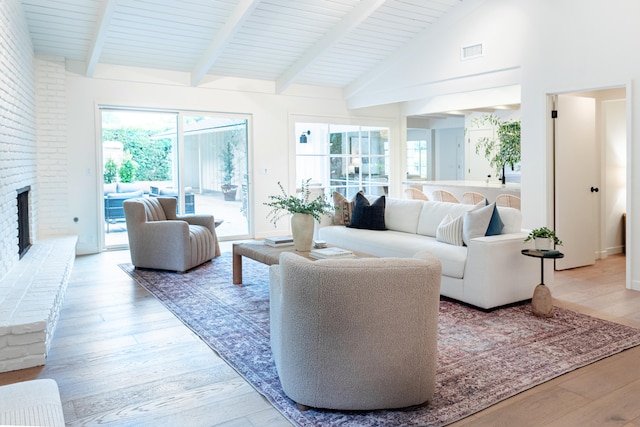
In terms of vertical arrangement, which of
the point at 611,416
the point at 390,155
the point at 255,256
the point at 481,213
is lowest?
the point at 611,416

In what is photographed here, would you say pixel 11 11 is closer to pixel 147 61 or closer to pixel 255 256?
pixel 147 61

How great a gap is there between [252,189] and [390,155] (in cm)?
304

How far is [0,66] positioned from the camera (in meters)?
4.00

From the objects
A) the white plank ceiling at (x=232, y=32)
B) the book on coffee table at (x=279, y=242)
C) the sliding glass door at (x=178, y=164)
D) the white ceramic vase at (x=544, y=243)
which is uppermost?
the white plank ceiling at (x=232, y=32)

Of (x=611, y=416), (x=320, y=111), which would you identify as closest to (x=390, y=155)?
(x=320, y=111)

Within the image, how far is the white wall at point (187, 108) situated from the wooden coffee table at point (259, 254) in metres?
2.91

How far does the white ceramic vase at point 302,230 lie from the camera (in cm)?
438

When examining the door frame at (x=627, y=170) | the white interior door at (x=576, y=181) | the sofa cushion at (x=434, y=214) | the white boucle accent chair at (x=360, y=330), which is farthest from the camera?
the white interior door at (x=576, y=181)

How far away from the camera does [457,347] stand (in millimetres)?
3193

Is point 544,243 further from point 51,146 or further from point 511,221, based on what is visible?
point 51,146

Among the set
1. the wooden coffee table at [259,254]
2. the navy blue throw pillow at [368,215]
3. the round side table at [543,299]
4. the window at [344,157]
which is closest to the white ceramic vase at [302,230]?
the wooden coffee table at [259,254]

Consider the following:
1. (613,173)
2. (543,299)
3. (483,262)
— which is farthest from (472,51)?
(543,299)

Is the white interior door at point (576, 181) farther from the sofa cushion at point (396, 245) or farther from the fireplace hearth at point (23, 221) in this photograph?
the fireplace hearth at point (23, 221)

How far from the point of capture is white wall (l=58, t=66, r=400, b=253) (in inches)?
262
